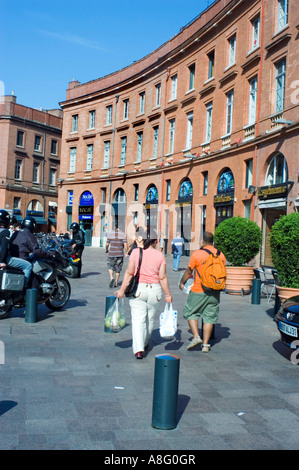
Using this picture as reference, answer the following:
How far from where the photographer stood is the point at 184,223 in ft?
97.6

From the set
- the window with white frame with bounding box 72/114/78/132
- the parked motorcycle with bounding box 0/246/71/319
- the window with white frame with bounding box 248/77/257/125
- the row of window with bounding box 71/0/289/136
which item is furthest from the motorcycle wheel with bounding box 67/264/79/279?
the window with white frame with bounding box 72/114/78/132

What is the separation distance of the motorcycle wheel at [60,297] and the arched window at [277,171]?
12821 millimetres

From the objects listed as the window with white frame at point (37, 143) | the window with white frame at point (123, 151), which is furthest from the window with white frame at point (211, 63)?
the window with white frame at point (37, 143)

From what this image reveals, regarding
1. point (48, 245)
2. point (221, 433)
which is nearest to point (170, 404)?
point (221, 433)

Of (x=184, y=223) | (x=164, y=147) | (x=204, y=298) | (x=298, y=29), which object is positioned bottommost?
(x=204, y=298)

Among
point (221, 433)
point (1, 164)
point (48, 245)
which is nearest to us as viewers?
point (221, 433)

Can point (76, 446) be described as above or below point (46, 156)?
below

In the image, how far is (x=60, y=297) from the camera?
9.98 metres

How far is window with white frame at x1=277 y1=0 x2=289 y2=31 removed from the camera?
20.7m

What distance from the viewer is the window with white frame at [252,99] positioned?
23094 millimetres

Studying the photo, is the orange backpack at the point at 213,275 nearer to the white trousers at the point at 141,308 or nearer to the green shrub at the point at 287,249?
the white trousers at the point at 141,308
